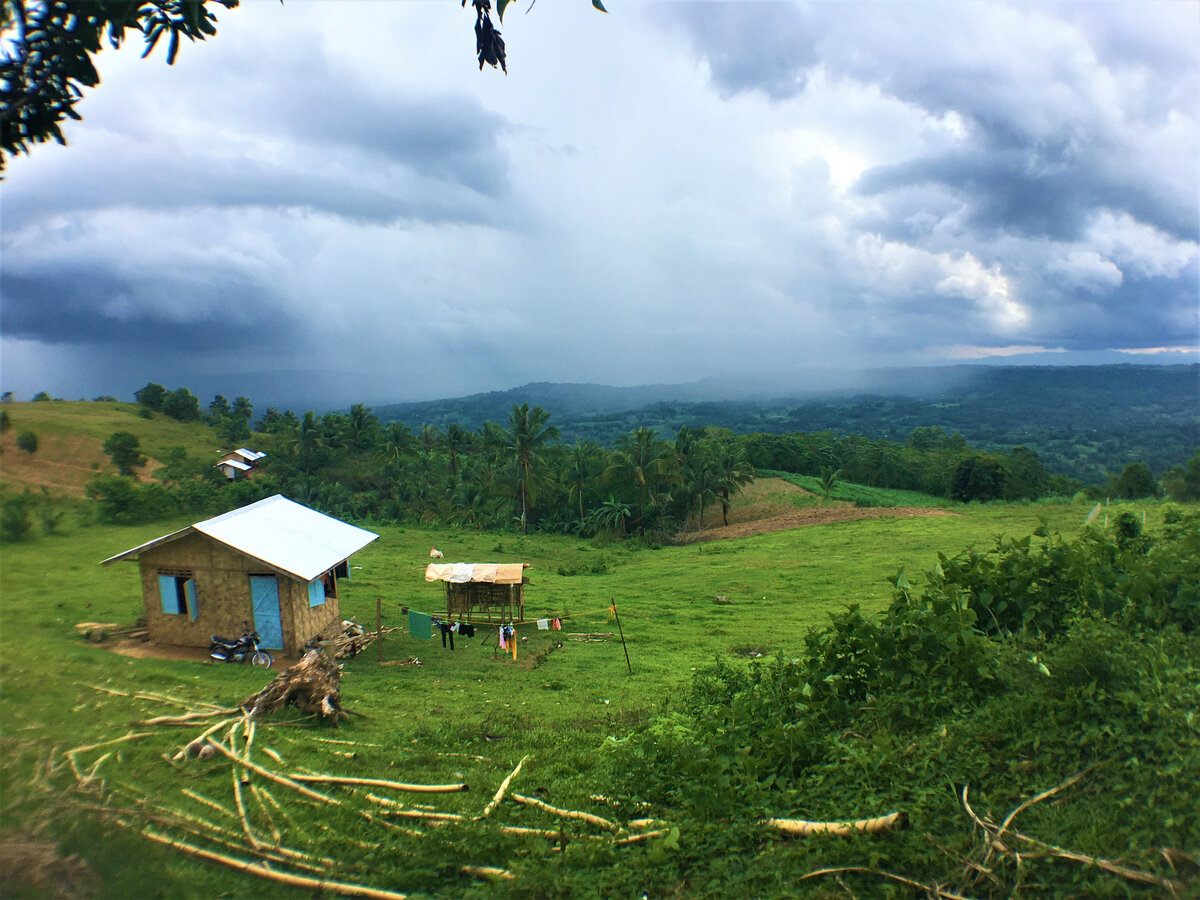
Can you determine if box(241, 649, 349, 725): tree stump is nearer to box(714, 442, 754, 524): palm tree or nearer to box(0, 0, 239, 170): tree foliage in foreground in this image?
box(0, 0, 239, 170): tree foliage in foreground

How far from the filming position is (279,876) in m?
4.59

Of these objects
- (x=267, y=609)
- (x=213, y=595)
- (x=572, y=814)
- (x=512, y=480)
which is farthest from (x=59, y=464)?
(x=572, y=814)

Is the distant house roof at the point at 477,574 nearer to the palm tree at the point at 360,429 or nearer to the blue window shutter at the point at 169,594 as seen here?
the blue window shutter at the point at 169,594

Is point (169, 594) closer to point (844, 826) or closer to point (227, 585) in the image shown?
point (227, 585)

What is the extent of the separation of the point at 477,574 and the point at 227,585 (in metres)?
5.76

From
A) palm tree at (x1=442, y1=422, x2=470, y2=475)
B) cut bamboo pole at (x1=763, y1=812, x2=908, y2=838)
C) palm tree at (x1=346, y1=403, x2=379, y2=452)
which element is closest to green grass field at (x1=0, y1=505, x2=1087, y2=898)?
cut bamboo pole at (x1=763, y1=812, x2=908, y2=838)

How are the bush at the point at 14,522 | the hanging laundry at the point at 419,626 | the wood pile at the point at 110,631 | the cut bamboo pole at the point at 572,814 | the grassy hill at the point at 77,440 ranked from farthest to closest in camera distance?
the grassy hill at the point at 77,440 < the bush at the point at 14,522 < the hanging laundry at the point at 419,626 < the wood pile at the point at 110,631 < the cut bamboo pole at the point at 572,814

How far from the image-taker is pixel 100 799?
532 centimetres

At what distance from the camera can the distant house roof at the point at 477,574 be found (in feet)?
54.8

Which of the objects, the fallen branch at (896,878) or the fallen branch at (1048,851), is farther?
the fallen branch at (896,878)

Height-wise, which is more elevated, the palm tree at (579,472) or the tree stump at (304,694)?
the tree stump at (304,694)

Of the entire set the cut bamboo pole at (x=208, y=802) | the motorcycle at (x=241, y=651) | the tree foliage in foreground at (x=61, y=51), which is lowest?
the motorcycle at (x=241, y=651)

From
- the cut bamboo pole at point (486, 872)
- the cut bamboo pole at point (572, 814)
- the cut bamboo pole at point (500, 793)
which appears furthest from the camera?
the cut bamboo pole at point (500, 793)

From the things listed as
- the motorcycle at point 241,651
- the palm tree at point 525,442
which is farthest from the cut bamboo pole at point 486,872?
the palm tree at point 525,442
